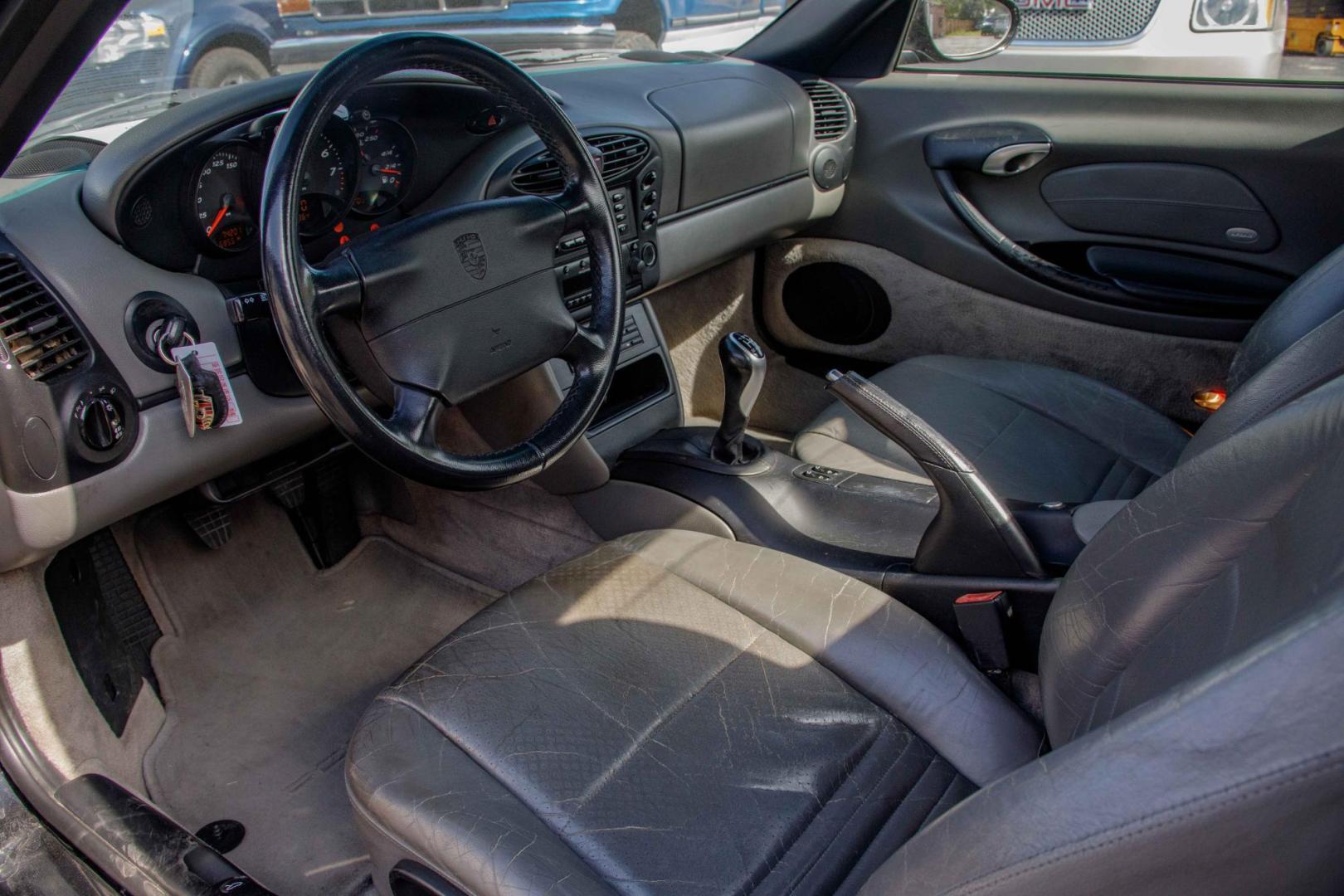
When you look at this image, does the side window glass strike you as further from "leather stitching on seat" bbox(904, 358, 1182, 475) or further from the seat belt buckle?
the seat belt buckle

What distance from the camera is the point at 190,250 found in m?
1.42

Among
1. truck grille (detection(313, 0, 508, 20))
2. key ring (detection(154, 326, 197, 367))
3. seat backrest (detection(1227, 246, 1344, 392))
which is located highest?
truck grille (detection(313, 0, 508, 20))

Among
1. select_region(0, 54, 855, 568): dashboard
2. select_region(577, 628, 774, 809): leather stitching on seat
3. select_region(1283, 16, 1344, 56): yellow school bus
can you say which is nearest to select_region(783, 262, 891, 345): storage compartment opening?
select_region(0, 54, 855, 568): dashboard

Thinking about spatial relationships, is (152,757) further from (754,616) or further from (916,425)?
(916,425)

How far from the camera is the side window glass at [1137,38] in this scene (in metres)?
2.08

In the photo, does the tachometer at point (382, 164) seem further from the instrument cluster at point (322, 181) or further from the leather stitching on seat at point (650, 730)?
the leather stitching on seat at point (650, 730)

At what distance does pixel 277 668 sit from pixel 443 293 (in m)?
1.01

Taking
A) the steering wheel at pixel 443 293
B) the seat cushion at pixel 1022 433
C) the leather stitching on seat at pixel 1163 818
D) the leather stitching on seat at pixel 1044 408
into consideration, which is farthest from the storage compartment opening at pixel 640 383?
the leather stitching on seat at pixel 1163 818

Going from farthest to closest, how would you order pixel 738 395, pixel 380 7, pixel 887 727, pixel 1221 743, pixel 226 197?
1. pixel 380 7
2. pixel 738 395
3. pixel 226 197
4. pixel 887 727
5. pixel 1221 743

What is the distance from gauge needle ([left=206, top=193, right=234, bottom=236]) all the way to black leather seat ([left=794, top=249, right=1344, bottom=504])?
39.4 inches

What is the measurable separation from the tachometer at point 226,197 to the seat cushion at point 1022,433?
0.98m

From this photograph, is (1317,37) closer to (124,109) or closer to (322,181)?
(322,181)

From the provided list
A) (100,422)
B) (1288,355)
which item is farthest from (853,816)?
(100,422)

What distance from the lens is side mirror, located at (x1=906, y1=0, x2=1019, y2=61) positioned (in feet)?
7.75
